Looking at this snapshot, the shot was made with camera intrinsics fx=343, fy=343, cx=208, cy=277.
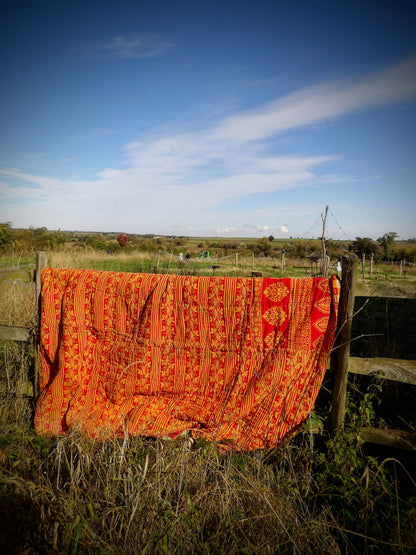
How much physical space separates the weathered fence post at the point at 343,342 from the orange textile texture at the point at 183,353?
0.30 ft

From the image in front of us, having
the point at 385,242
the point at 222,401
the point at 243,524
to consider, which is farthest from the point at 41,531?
the point at 385,242

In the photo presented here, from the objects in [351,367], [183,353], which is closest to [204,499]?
[183,353]

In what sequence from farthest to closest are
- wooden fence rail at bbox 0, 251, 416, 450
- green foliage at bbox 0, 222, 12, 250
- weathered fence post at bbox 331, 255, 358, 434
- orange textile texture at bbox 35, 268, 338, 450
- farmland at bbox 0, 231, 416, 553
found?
green foliage at bbox 0, 222, 12, 250, orange textile texture at bbox 35, 268, 338, 450, weathered fence post at bbox 331, 255, 358, 434, wooden fence rail at bbox 0, 251, 416, 450, farmland at bbox 0, 231, 416, 553

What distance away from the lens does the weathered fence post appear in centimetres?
273

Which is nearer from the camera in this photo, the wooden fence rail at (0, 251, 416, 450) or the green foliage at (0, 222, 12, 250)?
the wooden fence rail at (0, 251, 416, 450)

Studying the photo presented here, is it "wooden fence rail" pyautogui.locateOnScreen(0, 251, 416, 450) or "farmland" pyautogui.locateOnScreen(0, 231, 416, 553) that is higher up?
"wooden fence rail" pyautogui.locateOnScreen(0, 251, 416, 450)

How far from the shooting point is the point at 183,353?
10.4ft

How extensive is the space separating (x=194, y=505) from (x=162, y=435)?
87cm

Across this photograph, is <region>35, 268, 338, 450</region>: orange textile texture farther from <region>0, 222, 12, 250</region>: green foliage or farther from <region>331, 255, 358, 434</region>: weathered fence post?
<region>0, 222, 12, 250</region>: green foliage

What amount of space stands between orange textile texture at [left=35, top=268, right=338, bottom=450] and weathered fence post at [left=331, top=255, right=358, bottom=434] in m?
0.09

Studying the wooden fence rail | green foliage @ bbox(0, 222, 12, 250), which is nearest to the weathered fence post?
the wooden fence rail

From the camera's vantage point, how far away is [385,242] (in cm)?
3994

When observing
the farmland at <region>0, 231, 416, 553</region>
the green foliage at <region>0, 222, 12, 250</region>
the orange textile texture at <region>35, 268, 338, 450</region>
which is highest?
the green foliage at <region>0, 222, 12, 250</region>

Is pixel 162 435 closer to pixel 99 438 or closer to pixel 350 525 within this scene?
pixel 99 438
